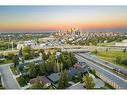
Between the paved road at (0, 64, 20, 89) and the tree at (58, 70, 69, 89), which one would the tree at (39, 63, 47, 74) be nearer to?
the tree at (58, 70, 69, 89)

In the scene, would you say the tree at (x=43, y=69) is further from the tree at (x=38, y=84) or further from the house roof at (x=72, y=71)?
the house roof at (x=72, y=71)

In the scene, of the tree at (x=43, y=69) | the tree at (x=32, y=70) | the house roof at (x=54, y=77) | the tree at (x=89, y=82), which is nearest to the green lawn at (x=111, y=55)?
the tree at (x=89, y=82)

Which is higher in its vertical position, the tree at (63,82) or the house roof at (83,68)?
the house roof at (83,68)

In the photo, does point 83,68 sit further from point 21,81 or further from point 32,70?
point 21,81

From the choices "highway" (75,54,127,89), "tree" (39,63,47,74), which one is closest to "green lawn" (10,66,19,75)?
"tree" (39,63,47,74)

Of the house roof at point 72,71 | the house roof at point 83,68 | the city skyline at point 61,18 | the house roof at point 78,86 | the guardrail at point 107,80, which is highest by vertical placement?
the city skyline at point 61,18
